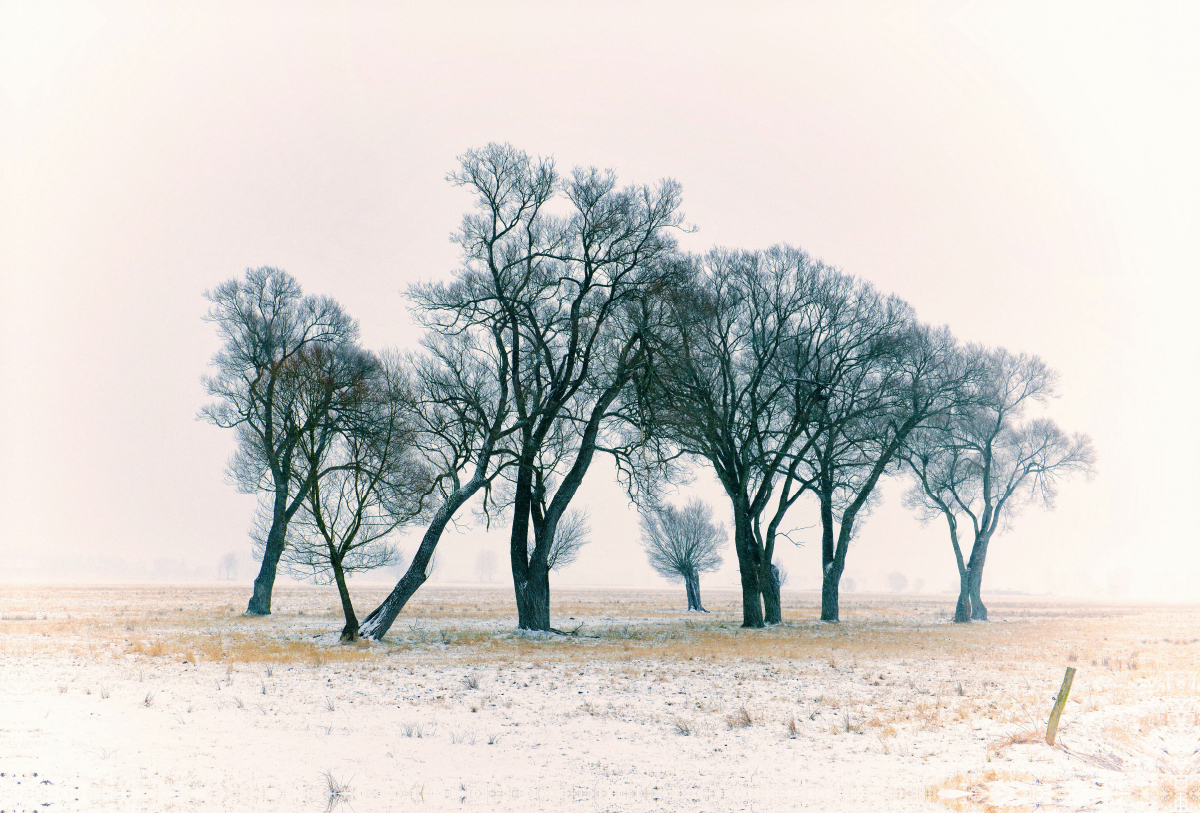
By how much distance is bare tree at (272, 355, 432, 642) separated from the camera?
69.6 ft

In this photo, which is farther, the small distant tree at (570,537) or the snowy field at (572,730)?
the small distant tree at (570,537)

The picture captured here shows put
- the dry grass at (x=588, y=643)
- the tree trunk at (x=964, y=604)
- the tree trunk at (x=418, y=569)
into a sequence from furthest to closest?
the tree trunk at (x=964, y=604), the tree trunk at (x=418, y=569), the dry grass at (x=588, y=643)

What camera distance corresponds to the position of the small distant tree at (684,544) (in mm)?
49656

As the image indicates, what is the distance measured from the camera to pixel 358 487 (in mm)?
21984

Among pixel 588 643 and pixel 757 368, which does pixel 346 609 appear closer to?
pixel 588 643

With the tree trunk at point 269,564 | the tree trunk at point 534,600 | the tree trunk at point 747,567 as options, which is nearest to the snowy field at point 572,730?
the tree trunk at point 534,600

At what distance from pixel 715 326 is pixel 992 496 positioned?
20828mm

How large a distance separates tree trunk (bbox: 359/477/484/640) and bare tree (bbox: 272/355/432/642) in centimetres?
69

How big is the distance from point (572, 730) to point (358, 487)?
42.6ft

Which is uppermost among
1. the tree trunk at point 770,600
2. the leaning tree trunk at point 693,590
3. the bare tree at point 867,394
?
the bare tree at point 867,394

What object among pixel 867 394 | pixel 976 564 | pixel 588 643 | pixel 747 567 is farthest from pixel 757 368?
pixel 976 564

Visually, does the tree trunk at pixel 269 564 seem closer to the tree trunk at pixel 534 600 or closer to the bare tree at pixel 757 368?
the tree trunk at pixel 534 600

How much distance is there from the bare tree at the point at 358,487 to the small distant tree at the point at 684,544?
2282 centimetres

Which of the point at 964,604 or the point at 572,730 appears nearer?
the point at 572,730
